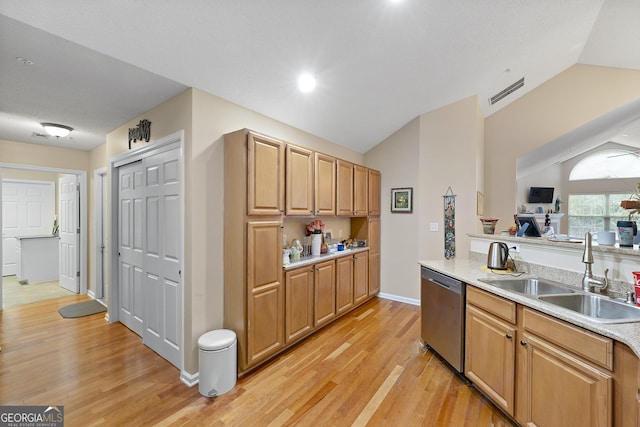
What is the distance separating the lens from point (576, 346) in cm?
135

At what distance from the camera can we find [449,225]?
3.79 metres

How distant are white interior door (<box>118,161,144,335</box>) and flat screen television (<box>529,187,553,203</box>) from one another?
8.34m

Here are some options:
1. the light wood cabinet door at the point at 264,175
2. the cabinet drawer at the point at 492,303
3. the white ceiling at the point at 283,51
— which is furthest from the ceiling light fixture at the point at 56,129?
the cabinet drawer at the point at 492,303

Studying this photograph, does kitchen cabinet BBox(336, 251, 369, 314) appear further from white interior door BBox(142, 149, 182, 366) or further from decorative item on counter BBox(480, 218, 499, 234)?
white interior door BBox(142, 149, 182, 366)

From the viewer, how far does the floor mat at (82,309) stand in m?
3.56

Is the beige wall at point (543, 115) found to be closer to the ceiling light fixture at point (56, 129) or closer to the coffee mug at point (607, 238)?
the coffee mug at point (607, 238)

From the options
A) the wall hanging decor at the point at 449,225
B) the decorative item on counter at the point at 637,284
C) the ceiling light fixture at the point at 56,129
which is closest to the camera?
the decorative item on counter at the point at 637,284

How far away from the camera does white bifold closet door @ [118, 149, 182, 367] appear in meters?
2.39

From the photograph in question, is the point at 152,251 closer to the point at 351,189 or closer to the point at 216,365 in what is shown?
the point at 216,365

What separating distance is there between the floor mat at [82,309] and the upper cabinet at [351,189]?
12.7 feet

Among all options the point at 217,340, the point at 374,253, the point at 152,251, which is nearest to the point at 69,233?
the point at 152,251

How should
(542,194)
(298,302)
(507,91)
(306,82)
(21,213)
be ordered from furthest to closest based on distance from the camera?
(542,194)
(21,213)
(507,91)
(298,302)
(306,82)

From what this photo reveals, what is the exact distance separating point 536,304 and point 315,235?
2.37m

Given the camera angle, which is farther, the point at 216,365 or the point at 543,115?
the point at 543,115
